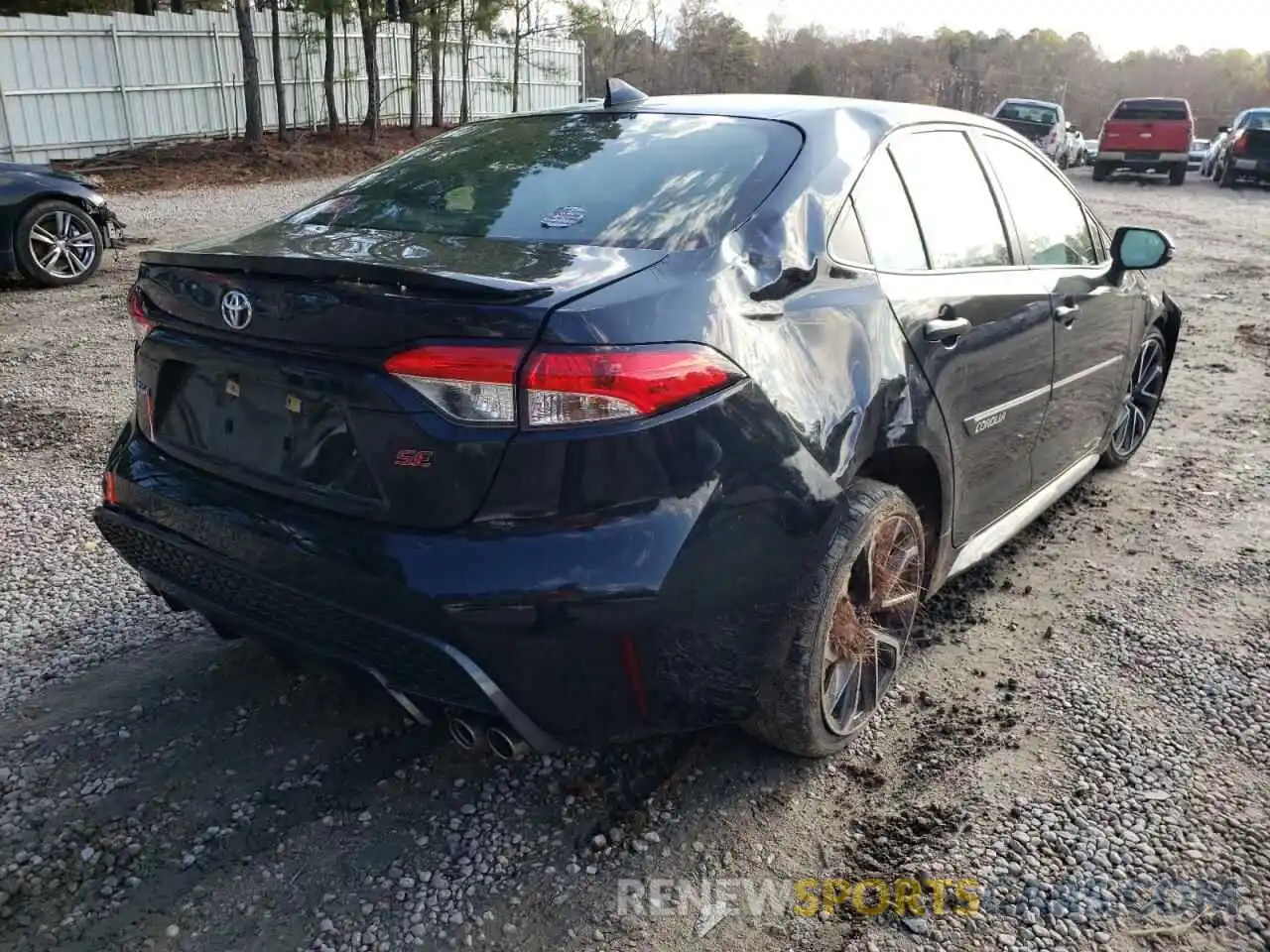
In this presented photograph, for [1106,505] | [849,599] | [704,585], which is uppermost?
[704,585]

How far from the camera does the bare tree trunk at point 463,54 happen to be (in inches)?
1023

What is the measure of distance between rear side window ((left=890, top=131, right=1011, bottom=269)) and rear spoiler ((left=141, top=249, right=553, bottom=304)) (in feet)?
4.83

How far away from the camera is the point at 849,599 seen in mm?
2705

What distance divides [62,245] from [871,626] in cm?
852

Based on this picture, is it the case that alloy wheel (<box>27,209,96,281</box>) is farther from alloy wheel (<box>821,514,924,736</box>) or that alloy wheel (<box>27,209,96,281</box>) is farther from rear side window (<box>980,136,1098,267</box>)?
alloy wheel (<box>821,514,924,736</box>)

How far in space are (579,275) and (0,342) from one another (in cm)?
658

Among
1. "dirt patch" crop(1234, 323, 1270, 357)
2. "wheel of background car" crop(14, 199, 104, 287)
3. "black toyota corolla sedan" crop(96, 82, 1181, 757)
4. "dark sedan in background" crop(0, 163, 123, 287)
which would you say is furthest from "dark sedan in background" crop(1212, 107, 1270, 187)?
"black toyota corolla sedan" crop(96, 82, 1181, 757)

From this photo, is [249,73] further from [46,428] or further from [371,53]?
[46,428]

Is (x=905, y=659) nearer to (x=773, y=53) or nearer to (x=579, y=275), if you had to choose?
(x=579, y=275)


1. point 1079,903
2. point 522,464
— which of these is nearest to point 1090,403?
point 1079,903

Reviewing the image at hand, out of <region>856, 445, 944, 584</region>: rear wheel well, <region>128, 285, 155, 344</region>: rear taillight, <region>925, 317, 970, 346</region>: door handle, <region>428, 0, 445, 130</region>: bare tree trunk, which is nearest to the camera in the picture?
<region>128, 285, 155, 344</region>: rear taillight

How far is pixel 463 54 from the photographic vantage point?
2711 centimetres

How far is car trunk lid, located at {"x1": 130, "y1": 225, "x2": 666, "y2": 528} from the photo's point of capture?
204 cm

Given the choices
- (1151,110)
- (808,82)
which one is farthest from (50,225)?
(808,82)
